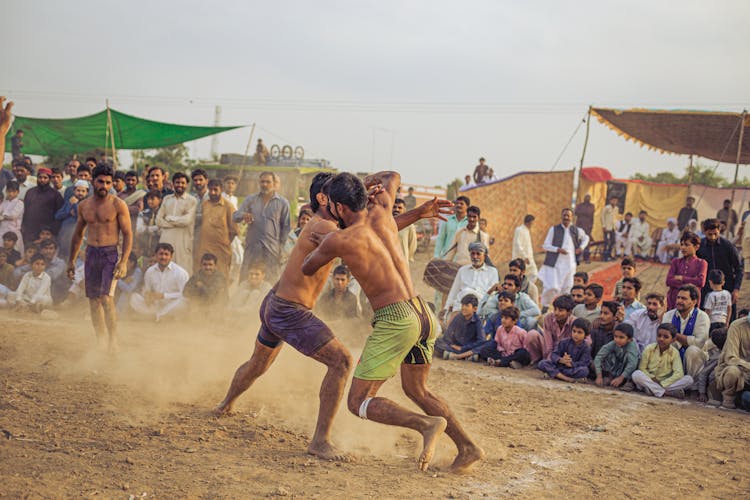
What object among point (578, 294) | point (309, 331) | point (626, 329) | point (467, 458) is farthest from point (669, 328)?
point (309, 331)

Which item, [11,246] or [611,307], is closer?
[611,307]

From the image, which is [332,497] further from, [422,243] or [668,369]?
[422,243]

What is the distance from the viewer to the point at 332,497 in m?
3.83

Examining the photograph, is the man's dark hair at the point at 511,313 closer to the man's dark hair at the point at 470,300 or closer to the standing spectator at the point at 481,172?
the man's dark hair at the point at 470,300

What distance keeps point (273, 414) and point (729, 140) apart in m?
11.3

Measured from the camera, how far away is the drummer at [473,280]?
9703 millimetres

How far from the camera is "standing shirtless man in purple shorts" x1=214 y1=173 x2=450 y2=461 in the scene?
4570mm

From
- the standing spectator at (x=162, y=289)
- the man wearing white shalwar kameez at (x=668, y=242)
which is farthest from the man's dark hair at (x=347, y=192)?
the man wearing white shalwar kameez at (x=668, y=242)

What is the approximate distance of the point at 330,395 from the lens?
455 centimetres

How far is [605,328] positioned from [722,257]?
6.54ft

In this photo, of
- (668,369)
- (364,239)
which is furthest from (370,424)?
(668,369)

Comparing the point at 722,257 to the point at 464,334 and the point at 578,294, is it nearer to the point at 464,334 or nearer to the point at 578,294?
the point at 578,294

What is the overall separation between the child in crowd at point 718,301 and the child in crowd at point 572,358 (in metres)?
1.52

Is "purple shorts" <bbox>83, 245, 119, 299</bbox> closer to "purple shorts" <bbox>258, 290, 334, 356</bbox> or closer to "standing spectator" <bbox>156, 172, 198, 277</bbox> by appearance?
"standing spectator" <bbox>156, 172, 198, 277</bbox>
